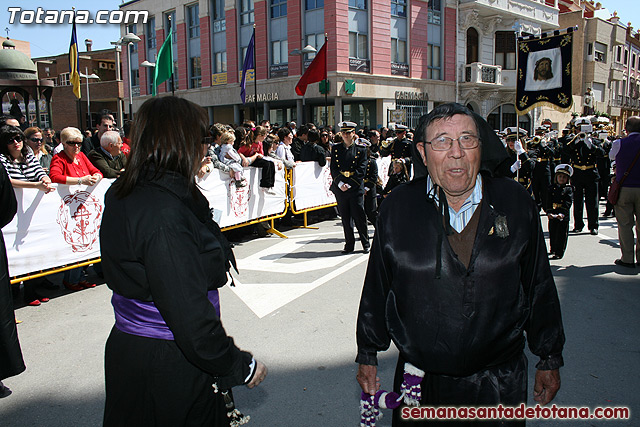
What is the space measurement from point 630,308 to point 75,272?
6.71 m

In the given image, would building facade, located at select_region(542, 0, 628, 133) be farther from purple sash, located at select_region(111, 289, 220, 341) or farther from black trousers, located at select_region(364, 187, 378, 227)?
purple sash, located at select_region(111, 289, 220, 341)

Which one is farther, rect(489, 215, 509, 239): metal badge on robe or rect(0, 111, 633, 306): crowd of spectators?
rect(0, 111, 633, 306): crowd of spectators

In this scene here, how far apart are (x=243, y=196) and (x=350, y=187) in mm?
2127

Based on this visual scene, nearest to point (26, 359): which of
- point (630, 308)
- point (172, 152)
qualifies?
point (172, 152)

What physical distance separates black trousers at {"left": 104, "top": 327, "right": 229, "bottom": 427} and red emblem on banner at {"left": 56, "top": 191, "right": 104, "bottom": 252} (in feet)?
15.5

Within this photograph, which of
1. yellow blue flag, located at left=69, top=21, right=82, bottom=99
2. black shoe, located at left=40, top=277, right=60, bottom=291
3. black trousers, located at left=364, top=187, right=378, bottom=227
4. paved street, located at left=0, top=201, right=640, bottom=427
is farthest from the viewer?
yellow blue flag, located at left=69, top=21, right=82, bottom=99

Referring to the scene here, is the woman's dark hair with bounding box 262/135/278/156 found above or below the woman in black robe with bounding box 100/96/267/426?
above

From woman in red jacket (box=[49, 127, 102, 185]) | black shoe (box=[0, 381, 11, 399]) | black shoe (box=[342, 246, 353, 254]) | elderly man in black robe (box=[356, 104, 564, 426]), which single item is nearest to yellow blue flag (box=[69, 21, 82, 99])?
woman in red jacket (box=[49, 127, 102, 185])

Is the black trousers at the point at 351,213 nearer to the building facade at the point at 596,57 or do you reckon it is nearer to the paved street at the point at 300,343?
the paved street at the point at 300,343

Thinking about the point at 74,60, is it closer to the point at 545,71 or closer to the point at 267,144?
the point at 267,144

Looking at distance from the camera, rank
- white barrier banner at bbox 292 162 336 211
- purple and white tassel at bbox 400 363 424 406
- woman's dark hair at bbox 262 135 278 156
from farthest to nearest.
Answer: white barrier banner at bbox 292 162 336 211, woman's dark hair at bbox 262 135 278 156, purple and white tassel at bbox 400 363 424 406

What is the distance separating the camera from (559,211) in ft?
25.0

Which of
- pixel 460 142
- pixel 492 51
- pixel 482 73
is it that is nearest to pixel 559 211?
pixel 460 142

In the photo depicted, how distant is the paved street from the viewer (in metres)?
3.55
